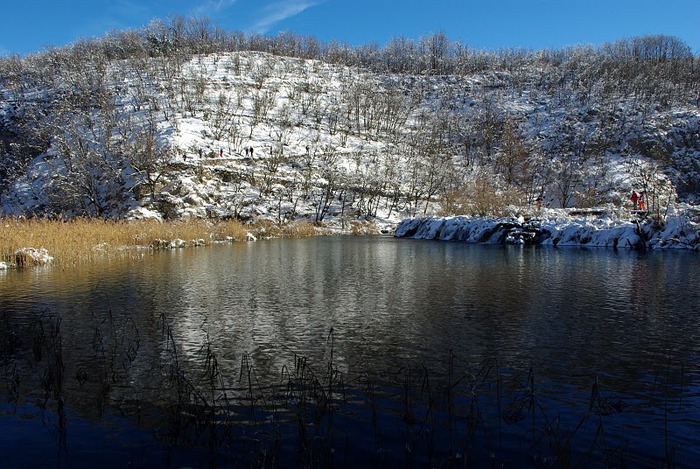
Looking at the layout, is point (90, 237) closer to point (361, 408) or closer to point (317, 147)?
point (361, 408)

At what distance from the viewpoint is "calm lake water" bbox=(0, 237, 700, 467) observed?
6.75m

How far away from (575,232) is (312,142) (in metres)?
68.3

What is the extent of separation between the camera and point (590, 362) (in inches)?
410

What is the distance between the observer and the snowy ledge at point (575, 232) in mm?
38906

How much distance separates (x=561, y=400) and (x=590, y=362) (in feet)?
8.91

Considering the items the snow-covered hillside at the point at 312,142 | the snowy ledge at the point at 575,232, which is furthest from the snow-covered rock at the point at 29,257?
the snow-covered hillside at the point at 312,142

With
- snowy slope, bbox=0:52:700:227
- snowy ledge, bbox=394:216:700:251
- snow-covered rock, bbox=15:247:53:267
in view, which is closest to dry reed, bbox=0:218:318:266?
snow-covered rock, bbox=15:247:53:267

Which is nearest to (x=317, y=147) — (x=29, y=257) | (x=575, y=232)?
(x=575, y=232)

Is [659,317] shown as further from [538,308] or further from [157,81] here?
[157,81]

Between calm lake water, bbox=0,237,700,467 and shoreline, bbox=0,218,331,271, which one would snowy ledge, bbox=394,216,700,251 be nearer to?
calm lake water, bbox=0,237,700,467

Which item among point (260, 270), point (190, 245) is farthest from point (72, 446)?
point (190, 245)

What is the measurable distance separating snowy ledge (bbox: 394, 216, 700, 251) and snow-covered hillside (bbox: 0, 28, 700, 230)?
8.32ft

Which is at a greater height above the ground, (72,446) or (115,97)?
(115,97)

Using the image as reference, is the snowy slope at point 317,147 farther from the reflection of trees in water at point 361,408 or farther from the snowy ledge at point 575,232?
the reflection of trees in water at point 361,408
